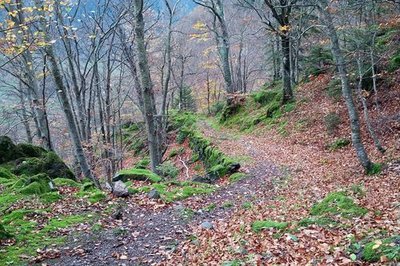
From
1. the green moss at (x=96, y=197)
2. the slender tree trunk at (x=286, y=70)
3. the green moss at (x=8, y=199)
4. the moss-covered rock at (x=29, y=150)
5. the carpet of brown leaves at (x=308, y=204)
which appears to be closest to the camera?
the carpet of brown leaves at (x=308, y=204)

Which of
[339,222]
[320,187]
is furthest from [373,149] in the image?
[339,222]

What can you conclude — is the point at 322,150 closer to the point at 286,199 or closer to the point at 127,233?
the point at 286,199

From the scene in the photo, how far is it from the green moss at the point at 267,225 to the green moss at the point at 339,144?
8.08 metres

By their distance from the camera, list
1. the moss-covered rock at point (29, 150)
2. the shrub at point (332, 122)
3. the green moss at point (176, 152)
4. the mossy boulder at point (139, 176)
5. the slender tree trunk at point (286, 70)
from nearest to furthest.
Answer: the mossy boulder at point (139, 176) → the moss-covered rock at point (29, 150) → the shrub at point (332, 122) → the slender tree trunk at point (286, 70) → the green moss at point (176, 152)

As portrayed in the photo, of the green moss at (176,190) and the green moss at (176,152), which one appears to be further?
the green moss at (176,152)

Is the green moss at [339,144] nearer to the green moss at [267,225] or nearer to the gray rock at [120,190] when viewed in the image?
the green moss at [267,225]

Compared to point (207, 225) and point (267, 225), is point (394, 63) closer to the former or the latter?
point (267, 225)

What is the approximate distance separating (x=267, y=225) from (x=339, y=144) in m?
8.38

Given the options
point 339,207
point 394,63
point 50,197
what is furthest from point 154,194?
point 394,63

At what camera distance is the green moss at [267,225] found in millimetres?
6660

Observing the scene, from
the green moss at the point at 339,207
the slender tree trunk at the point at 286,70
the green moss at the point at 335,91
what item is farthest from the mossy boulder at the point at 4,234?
the slender tree trunk at the point at 286,70

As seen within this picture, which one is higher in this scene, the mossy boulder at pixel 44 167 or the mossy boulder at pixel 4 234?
the mossy boulder at pixel 44 167

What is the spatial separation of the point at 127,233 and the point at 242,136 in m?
14.7

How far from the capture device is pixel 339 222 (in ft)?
20.7
